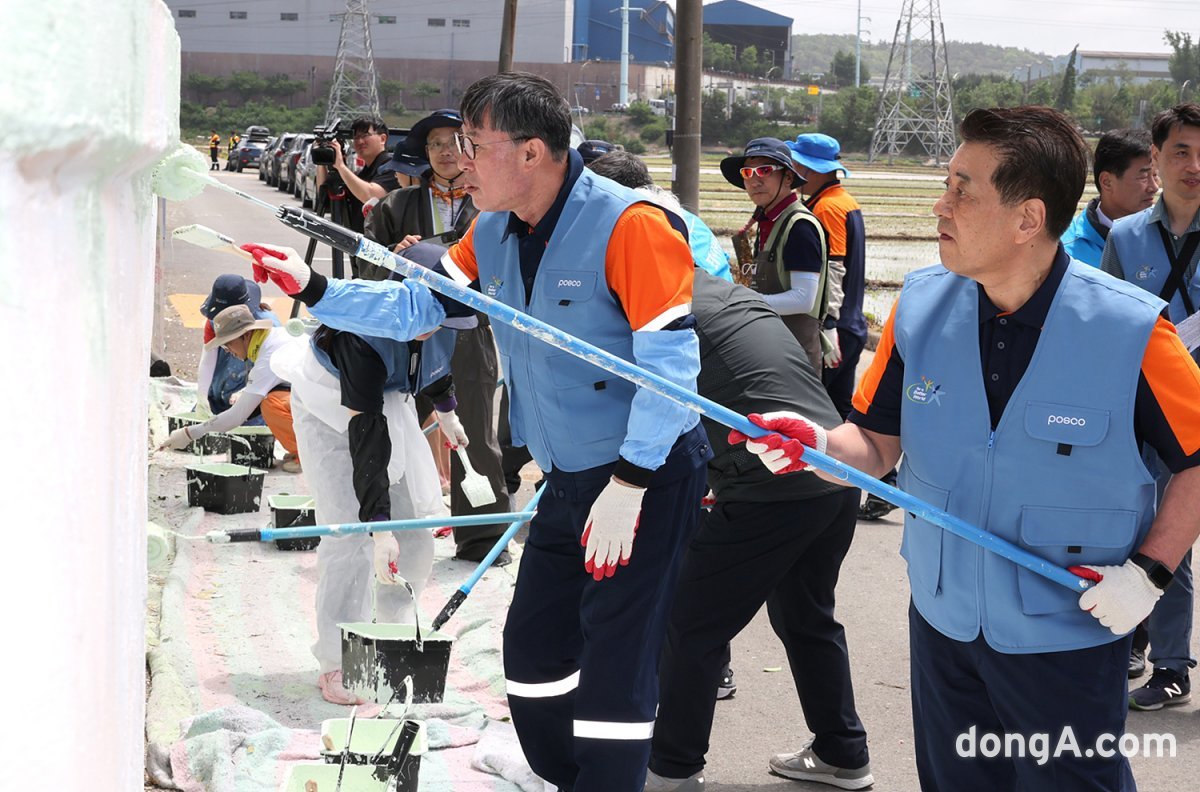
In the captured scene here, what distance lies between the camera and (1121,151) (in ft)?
17.5

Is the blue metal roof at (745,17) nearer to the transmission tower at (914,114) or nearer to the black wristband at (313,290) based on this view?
the transmission tower at (914,114)

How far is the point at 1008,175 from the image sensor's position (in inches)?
99.2

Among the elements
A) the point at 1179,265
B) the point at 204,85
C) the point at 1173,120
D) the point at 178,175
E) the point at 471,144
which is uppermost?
the point at 204,85

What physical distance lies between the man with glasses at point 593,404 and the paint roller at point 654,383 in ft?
0.55

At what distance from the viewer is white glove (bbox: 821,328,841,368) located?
21.0 ft

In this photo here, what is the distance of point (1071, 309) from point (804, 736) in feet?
8.02

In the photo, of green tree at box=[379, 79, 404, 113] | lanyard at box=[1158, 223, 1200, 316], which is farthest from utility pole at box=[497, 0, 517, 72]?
green tree at box=[379, 79, 404, 113]

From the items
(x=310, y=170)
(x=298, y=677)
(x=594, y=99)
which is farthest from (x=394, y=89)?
(x=298, y=677)

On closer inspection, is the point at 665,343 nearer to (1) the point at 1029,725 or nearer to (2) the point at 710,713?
(1) the point at 1029,725

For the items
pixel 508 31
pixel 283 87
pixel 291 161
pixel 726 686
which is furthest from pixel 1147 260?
pixel 283 87

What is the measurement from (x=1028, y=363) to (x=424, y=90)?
86.6 m

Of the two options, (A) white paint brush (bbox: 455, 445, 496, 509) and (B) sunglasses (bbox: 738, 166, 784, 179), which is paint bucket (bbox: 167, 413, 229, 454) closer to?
(A) white paint brush (bbox: 455, 445, 496, 509)

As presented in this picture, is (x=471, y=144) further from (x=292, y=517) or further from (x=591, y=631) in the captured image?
(x=292, y=517)

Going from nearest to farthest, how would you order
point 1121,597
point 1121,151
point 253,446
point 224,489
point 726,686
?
point 1121,597 < point 726,686 < point 1121,151 < point 224,489 < point 253,446
